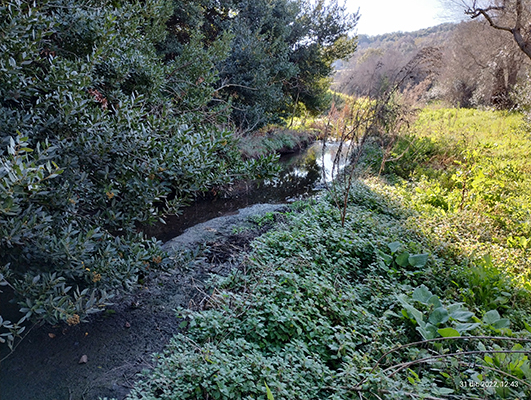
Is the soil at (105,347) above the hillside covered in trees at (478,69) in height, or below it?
below

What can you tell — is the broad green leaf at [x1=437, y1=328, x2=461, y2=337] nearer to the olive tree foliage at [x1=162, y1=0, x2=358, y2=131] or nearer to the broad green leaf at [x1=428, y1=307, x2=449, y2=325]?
the broad green leaf at [x1=428, y1=307, x2=449, y2=325]

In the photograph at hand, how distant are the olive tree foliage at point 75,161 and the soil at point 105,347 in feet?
0.77

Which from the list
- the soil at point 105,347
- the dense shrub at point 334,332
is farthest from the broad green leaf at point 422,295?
the soil at point 105,347

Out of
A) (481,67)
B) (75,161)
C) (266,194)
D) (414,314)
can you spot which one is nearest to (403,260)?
(414,314)

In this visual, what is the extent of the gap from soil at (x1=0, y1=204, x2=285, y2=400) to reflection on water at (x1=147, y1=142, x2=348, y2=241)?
1.52 meters

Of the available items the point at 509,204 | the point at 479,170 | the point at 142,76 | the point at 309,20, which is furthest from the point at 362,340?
the point at 309,20

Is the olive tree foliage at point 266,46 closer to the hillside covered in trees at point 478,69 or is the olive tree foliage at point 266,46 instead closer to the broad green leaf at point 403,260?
the hillside covered in trees at point 478,69

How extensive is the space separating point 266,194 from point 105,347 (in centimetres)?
591

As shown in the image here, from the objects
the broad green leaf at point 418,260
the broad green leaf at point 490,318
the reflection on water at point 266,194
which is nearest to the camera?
the broad green leaf at point 490,318

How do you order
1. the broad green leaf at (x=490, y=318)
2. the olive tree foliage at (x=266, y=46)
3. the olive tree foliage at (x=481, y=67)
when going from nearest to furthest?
the broad green leaf at (x=490, y=318)
the olive tree foliage at (x=266, y=46)
the olive tree foliage at (x=481, y=67)

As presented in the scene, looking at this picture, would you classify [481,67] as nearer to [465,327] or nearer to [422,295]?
[422,295]

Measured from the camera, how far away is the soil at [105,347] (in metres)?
2.20

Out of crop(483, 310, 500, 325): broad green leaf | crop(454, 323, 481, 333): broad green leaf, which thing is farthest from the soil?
crop(483, 310, 500, 325): broad green leaf

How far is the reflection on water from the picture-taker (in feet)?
17.9
